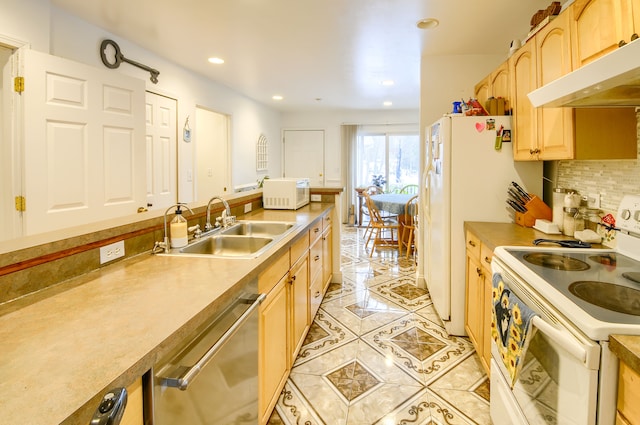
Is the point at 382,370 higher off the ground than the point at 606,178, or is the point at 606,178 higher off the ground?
the point at 606,178

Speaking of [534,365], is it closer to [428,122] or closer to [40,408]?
[40,408]

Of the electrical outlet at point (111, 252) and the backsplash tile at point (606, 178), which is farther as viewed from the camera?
the backsplash tile at point (606, 178)

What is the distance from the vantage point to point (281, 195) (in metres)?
3.30

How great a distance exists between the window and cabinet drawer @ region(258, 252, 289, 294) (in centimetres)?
561

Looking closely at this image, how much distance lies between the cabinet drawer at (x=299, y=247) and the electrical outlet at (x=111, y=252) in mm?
858

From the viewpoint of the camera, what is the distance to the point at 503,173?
2547 millimetres

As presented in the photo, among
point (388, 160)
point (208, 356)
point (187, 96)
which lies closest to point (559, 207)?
point (208, 356)

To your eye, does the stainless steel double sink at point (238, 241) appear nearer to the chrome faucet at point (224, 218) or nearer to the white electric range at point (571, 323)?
the chrome faucet at point (224, 218)

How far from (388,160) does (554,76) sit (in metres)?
5.47

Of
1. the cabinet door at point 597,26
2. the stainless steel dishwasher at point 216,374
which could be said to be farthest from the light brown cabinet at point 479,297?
the stainless steel dishwasher at point 216,374

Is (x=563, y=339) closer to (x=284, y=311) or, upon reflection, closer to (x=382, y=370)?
(x=284, y=311)

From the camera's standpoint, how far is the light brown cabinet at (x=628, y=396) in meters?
0.83

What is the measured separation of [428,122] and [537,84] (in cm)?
143

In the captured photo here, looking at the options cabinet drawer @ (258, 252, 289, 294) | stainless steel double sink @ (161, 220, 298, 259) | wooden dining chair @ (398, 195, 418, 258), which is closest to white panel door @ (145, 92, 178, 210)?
stainless steel double sink @ (161, 220, 298, 259)
